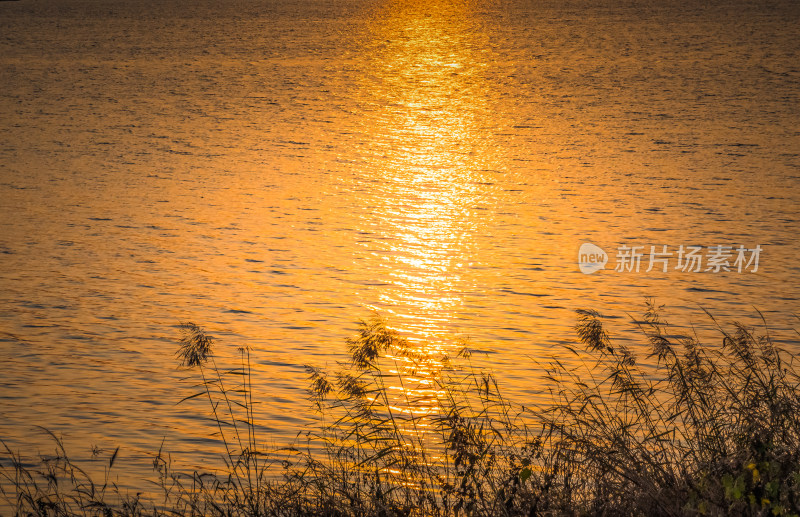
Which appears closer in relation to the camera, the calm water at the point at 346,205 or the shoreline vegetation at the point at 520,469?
the shoreline vegetation at the point at 520,469

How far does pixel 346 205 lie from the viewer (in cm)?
1677

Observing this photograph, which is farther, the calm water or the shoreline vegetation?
the calm water

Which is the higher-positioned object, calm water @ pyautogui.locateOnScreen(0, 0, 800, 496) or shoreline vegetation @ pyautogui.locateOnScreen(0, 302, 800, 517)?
calm water @ pyautogui.locateOnScreen(0, 0, 800, 496)

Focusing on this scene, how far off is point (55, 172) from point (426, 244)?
9217mm

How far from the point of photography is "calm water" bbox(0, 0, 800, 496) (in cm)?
921

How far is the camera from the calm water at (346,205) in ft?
30.2

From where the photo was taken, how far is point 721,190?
17.5 metres

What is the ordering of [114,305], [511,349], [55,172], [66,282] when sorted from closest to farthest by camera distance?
[511,349]
[114,305]
[66,282]
[55,172]

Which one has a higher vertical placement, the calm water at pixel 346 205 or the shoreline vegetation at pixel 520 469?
the calm water at pixel 346 205

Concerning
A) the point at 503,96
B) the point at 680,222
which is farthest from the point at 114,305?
the point at 503,96

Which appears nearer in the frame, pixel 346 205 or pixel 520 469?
pixel 520 469

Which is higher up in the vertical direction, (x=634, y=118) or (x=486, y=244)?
(x=634, y=118)

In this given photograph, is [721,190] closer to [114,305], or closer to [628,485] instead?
[114,305]

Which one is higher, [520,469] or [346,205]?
[346,205]
